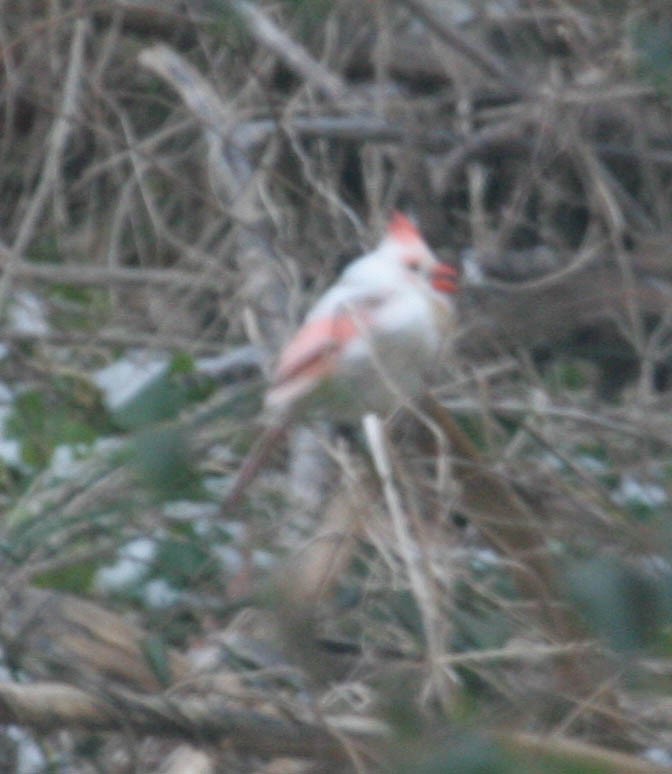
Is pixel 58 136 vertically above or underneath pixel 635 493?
above

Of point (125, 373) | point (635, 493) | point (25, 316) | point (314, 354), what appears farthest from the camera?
point (25, 316)

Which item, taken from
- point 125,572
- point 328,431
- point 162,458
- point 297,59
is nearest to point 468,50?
point 297,59

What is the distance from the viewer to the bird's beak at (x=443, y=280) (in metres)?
3.33

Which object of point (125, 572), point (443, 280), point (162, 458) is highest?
point (162, 458)

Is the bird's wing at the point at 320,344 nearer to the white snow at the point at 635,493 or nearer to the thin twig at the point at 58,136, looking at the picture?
the white snow at the point at 635,493

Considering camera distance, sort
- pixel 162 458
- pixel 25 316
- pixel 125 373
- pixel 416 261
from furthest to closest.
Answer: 1. pixel 25 316
2. pixel 125 373
3. pixel 416 261
4. pixel 162 458

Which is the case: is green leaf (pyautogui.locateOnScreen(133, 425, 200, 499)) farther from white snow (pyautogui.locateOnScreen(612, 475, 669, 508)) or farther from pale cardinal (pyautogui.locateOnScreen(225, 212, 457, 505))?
white snow (pyautogui.locateOnScreen(612, 475, 669, 508))

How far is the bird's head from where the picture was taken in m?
3.29

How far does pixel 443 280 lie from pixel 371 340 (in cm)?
50

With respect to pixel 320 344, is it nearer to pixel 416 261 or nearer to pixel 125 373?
pixel 416 261

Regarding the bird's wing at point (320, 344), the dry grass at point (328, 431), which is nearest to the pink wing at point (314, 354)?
the bird's wing at point (320, 344)

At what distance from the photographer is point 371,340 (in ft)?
9.48

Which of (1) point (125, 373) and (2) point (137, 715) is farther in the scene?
(1) point (125, 373)

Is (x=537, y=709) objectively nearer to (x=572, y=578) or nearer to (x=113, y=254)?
(x=572, y=578)
